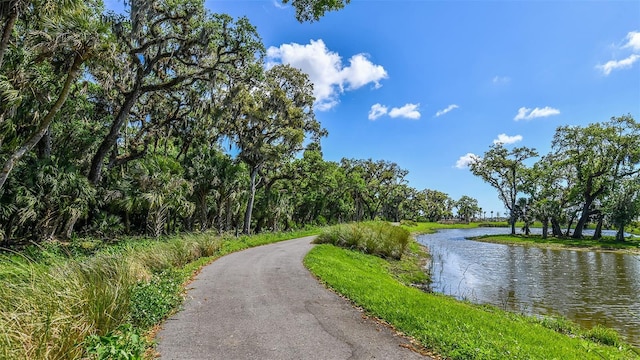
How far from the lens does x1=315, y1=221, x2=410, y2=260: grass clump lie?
21.5 meters

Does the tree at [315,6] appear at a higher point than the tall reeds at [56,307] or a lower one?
higher

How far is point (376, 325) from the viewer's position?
23.5 feet

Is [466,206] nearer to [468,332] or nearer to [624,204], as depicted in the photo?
[624,204]

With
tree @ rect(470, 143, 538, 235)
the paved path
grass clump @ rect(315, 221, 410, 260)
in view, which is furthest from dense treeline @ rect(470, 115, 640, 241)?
the paved path

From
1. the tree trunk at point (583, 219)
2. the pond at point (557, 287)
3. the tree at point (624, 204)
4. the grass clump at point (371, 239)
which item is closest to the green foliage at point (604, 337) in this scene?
the pond at point (557, 287)

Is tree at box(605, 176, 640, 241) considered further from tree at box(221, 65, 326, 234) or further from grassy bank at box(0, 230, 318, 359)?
grassy bank at box(0, 230, 318, 359)

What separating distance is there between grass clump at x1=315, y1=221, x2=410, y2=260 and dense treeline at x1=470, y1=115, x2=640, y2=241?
105 ft

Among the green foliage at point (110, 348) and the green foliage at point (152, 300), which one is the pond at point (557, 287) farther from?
the green foliage at point (110, 348)

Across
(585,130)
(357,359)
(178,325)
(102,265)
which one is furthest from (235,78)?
(585,130)

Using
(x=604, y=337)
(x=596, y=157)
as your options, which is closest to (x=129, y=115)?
(x=604, y=337)

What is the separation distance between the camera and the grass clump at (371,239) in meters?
21.5

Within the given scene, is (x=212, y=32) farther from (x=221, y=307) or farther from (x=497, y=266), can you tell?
(x=497, y=266)

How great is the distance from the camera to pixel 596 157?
137ft

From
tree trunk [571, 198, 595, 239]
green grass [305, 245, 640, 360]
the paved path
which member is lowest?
the paved path
